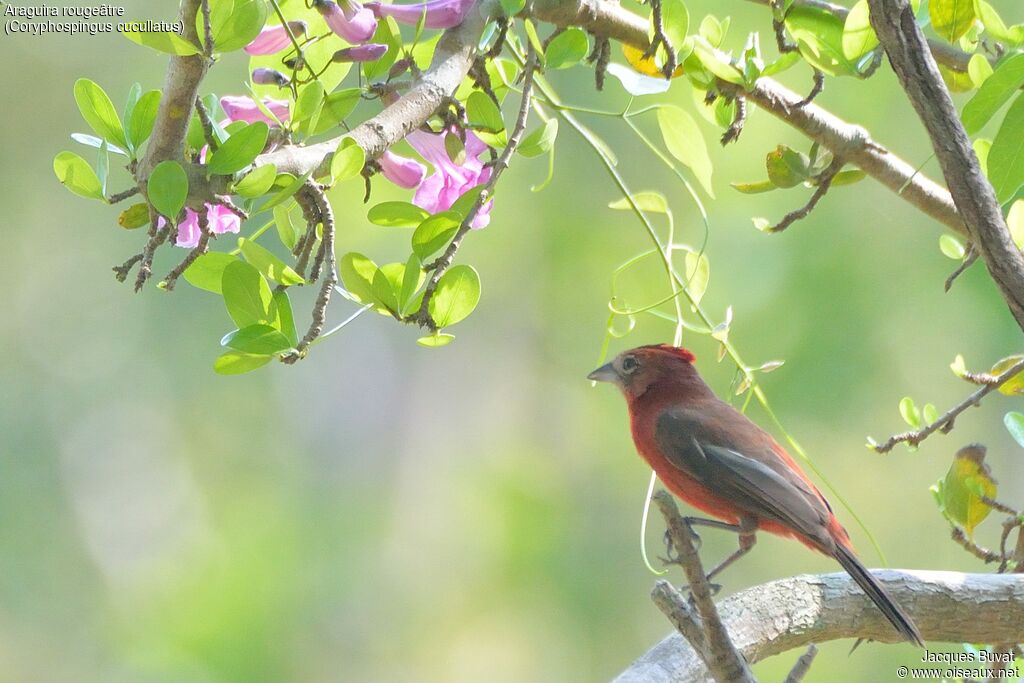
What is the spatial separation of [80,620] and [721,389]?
5.97m

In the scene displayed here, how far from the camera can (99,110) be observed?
1.19m

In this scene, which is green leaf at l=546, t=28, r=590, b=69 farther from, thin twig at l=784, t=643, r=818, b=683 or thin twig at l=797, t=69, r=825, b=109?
thin twig at l=784, t=643, r=818, b=683

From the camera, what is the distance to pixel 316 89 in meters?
1.20

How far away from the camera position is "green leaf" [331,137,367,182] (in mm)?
1132

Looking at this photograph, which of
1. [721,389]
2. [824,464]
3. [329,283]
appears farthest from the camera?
[824,464]

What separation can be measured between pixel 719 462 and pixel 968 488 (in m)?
0.64

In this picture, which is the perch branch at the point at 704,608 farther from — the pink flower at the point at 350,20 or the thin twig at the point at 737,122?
the pink flower at the point at 350,20

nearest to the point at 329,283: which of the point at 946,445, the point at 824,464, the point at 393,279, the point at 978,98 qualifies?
the point at 393,279

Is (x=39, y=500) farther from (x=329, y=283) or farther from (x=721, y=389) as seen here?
(x=329, y=283)

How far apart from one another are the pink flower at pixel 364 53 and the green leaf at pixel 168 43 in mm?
260

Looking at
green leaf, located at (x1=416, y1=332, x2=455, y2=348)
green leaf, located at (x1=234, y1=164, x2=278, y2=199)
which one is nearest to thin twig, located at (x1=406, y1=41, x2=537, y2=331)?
green leaf, located at (x1=416, y1=332, x2=455, y2=348)

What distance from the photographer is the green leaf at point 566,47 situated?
1.41 meters

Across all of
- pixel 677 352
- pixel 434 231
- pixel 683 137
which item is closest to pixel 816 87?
pixel 683 137

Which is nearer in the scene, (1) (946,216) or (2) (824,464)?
(1) (946,216)
